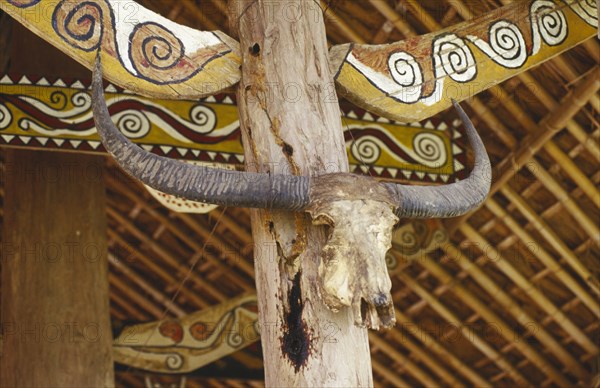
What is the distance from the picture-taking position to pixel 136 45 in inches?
118

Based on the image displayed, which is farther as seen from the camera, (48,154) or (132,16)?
(48,154)

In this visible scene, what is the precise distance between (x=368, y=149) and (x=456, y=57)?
1168 mm

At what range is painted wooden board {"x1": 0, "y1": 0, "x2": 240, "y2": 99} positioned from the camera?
290cm

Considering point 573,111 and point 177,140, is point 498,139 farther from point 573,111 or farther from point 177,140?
point 177,140

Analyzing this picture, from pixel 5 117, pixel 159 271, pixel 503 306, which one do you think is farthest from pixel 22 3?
pixel 503 306

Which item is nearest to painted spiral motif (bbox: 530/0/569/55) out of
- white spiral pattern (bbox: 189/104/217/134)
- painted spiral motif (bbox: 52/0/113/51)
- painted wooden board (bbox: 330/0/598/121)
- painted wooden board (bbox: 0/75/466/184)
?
painted wooden board (bbox: 330/0/598/121)

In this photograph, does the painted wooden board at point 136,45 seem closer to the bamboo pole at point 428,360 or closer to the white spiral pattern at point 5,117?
the white spiral pattern at point 5,117

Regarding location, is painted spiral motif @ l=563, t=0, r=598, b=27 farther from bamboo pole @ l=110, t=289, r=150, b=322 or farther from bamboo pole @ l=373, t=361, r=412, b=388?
bamboo pole @ l=110, t=289, r=150, b=322

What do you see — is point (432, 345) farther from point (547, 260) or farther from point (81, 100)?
point (81, 100)

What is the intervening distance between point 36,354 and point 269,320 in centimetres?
184

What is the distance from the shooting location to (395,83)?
3.38 m

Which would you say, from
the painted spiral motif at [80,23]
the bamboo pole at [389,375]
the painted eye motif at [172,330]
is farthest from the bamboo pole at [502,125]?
the painted spiral motif at [80,23]

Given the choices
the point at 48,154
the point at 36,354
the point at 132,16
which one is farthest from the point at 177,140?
the point at 132,16

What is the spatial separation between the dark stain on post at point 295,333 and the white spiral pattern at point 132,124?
1.76m
